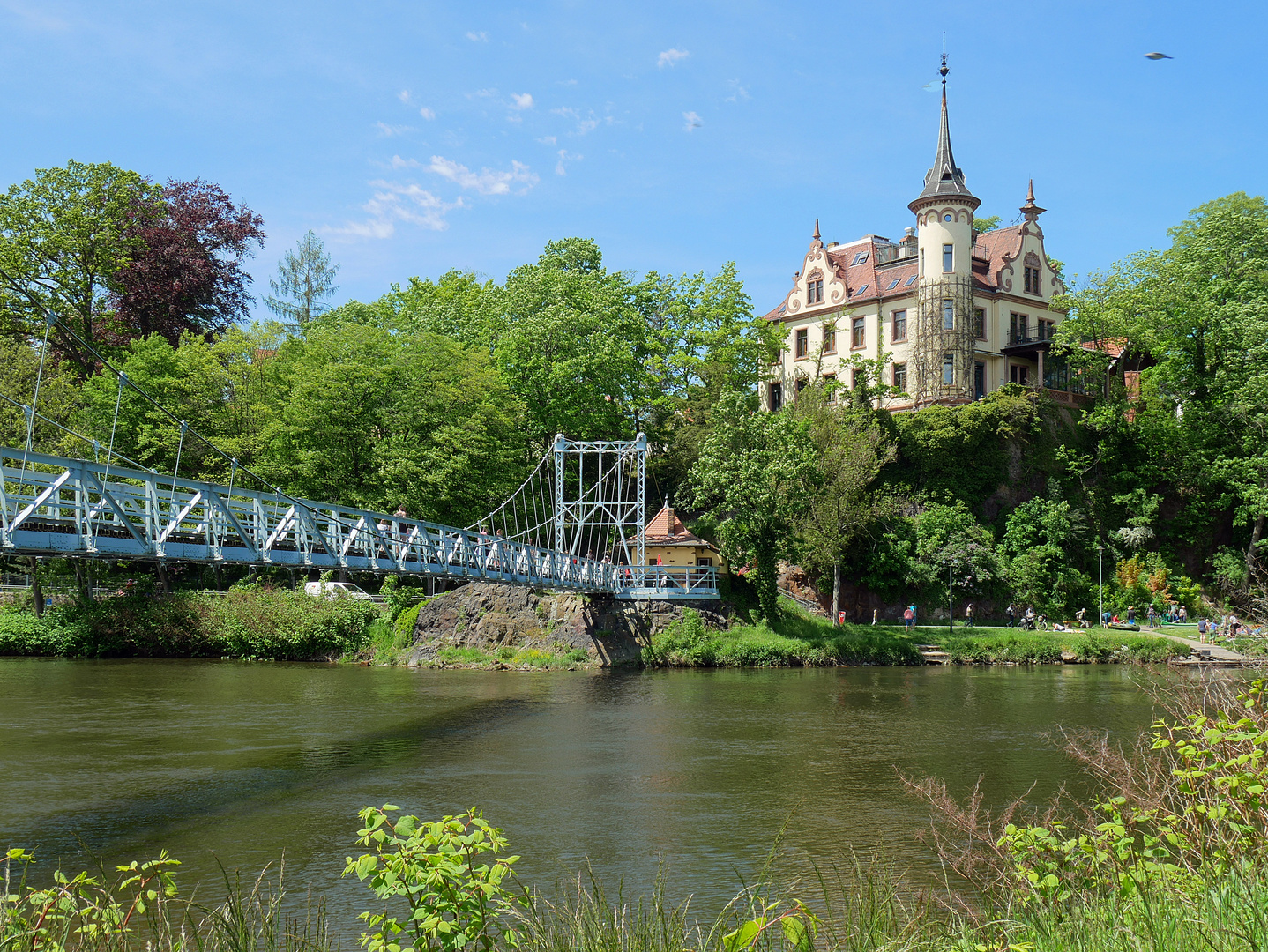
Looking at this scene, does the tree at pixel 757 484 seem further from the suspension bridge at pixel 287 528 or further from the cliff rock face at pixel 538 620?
the cliff rock face at pixel 538 620

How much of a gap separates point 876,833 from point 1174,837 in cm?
561

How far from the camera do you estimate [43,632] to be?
29.5m

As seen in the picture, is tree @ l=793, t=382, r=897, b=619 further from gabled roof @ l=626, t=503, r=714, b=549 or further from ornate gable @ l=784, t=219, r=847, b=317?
ornate gable @ l=784, t=219, r=847, b=317

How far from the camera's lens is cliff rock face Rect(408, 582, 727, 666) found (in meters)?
28.2

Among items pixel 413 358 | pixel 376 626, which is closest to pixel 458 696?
pixel 376 626

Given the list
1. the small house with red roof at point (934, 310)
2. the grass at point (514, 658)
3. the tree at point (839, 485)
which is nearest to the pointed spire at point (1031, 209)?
the small house with red roof at point (934, 310)

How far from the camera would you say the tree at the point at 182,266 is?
35.8m

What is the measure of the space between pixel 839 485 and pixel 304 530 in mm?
19155

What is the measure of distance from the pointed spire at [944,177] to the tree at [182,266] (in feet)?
80.0

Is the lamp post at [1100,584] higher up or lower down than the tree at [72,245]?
lower down

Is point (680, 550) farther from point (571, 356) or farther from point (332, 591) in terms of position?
point (332, 591)

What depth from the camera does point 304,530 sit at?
1593 centimetres

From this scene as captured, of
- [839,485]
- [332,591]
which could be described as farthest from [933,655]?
[332,591]

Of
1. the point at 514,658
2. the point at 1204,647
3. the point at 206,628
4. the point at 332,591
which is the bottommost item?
the point at 514,658
